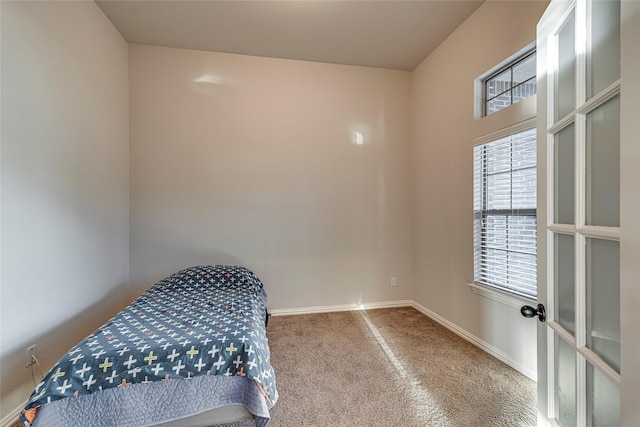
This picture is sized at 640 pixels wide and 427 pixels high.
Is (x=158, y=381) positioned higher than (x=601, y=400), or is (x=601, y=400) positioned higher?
(x=601, y=400)

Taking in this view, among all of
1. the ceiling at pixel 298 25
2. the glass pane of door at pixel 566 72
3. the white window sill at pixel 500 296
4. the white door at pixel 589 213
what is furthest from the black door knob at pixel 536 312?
the ceiling at pixel 298 25

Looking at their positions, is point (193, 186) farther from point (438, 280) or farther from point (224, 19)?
point (438, 280)

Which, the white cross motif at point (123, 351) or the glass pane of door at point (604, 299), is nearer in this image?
the glass pane of door at point (604, 299)

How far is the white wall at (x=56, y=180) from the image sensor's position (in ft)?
5.18

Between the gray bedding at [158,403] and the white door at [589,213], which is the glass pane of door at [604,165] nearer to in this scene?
the white door at [589,213]

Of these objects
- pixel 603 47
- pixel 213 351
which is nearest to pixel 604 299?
→ pixel 603 47

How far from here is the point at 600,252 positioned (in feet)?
2.34

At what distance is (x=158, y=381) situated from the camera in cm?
131

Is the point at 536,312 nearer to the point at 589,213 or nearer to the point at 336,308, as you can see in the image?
the point at 589,213

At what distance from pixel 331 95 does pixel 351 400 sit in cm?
316

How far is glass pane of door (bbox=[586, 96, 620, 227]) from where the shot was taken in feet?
2.15

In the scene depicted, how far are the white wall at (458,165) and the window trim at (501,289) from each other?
0.04 meters

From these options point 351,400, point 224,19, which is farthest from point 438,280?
point 224,19

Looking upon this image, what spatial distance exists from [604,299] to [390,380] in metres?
1.58
